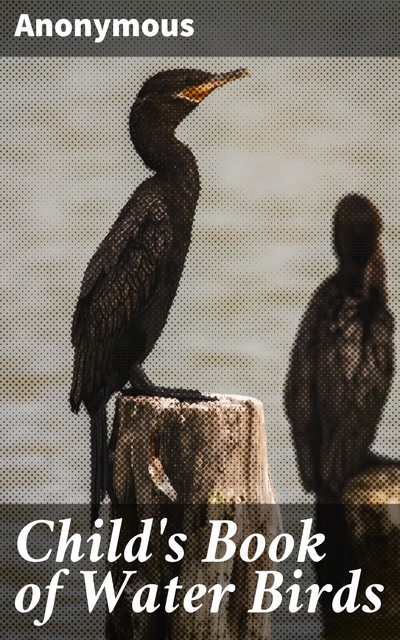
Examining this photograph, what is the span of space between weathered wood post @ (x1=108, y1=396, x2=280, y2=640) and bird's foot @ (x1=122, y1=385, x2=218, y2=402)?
0.06m

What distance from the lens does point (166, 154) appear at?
4.20 metres

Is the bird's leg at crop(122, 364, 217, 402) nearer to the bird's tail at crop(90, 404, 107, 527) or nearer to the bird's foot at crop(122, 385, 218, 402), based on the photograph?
the bird's foot at crop(122, 385, 218, 402)

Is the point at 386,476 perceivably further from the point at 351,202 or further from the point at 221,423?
the point at 221,423

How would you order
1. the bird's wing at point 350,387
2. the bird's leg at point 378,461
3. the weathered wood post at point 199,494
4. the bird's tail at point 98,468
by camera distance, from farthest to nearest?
the bird's wing at point 350,387
the bird's leg at point 378,461
the bird's tail at point 98,468
the weathered wood post at point 199,494

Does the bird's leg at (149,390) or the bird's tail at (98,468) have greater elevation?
the bird's leg at (149,390)

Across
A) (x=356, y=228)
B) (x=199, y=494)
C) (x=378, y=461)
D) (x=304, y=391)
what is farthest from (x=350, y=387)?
(x=199, y=494)

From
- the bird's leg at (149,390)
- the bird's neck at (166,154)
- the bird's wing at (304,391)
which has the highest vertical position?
the bird's neck at (166,154)

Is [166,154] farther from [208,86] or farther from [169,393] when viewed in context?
[169,393]

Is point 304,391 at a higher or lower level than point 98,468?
lower

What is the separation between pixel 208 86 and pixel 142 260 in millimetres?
522

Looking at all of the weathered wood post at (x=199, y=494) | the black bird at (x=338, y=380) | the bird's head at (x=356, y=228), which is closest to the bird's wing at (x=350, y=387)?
the black bird at (x=338, y=380)

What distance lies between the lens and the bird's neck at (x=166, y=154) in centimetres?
418

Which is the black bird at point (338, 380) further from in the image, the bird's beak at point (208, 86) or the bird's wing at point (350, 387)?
the bird's beak at point (208, 86)

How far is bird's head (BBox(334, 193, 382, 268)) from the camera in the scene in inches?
227
